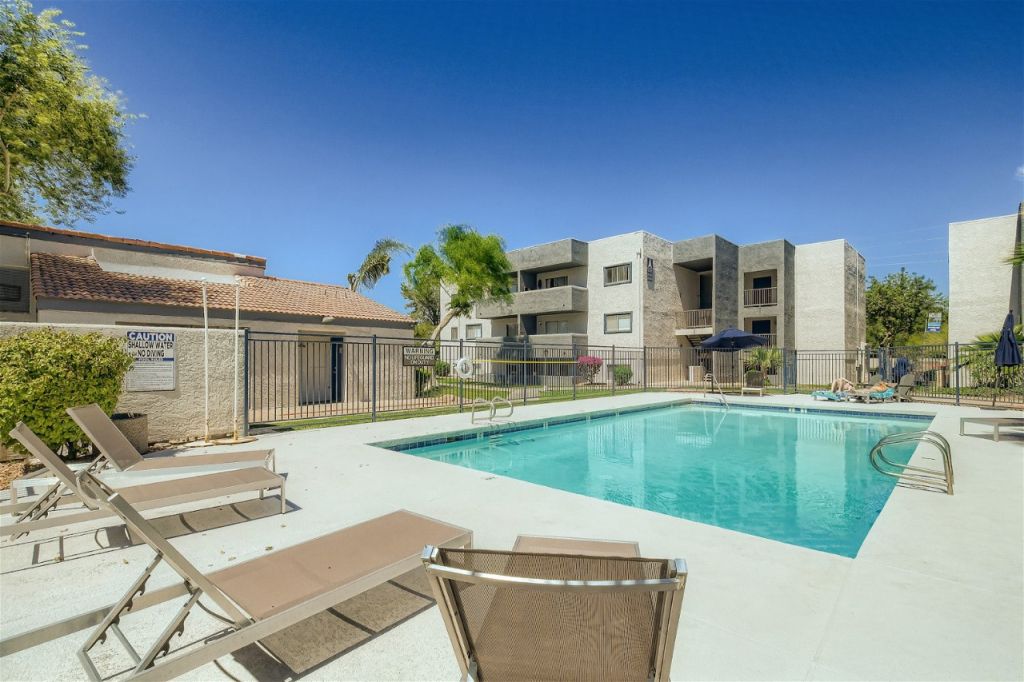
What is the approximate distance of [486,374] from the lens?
16.3 meters

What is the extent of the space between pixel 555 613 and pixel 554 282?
101ft

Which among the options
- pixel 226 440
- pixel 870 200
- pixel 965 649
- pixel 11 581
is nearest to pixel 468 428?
pixel 226 440

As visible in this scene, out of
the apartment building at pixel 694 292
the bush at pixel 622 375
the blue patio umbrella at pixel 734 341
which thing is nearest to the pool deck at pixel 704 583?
the blue patio umbrella at pixel 734 341

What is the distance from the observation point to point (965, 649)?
2.27 m

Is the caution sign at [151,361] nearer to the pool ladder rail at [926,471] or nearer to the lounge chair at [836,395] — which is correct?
the pool ladder rail at [926,471]

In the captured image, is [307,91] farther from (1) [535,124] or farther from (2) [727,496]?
(2) [727,496]

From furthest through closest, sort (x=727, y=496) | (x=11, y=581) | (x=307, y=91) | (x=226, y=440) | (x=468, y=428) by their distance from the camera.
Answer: (x=307, y=91) < (x=468, y=428) < (x=226, y=440) < (x=727, y=496) < (x=11, y=581)

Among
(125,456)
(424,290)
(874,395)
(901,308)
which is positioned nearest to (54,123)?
(125,456)

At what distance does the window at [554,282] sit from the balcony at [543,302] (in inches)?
63.6

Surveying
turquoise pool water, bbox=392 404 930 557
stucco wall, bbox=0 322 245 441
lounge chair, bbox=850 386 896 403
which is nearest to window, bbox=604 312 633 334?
lounge chair, bbox=850 386 896 403

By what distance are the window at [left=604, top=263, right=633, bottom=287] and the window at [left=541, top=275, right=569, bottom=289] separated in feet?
9.50

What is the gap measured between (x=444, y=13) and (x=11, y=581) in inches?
638

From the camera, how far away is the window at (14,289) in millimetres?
13742

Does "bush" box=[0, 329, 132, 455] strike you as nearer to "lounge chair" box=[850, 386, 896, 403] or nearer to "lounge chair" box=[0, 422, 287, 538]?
"lounge chair" box=[0, 422, 287, 538]
